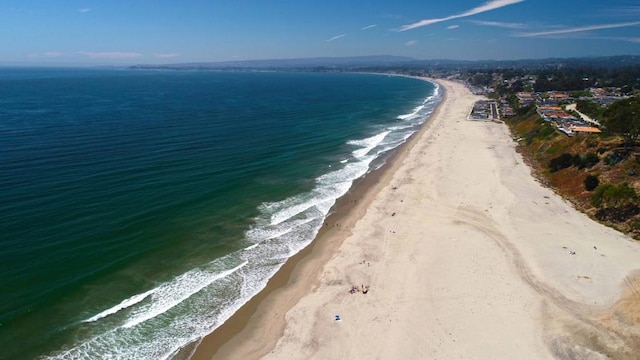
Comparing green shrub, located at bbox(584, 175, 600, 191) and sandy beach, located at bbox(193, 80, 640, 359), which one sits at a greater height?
green shrub, located at bbox(584, 175, 600, 191)

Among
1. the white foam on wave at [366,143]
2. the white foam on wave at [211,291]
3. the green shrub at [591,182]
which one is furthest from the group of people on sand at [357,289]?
the white foam on wave at [366,143]

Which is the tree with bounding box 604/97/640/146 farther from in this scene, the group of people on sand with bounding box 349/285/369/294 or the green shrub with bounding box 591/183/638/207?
the group of people on sand with bounding box 349/285/369/294

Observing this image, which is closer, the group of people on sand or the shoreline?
the shoreline

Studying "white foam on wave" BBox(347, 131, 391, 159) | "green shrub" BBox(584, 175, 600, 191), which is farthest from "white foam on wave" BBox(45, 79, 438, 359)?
"green shrub" BBox(584, 175, 600, 191)

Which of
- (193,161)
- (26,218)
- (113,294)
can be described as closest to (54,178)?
(26,218)

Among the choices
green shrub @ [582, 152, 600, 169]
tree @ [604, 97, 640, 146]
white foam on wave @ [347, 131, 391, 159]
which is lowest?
white foam on wave @ [347, 131, 391, 159]

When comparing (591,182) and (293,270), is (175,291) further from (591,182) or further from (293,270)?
(591,182)

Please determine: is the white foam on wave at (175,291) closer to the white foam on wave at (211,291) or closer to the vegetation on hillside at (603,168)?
the white foam on wave at (211,291)
